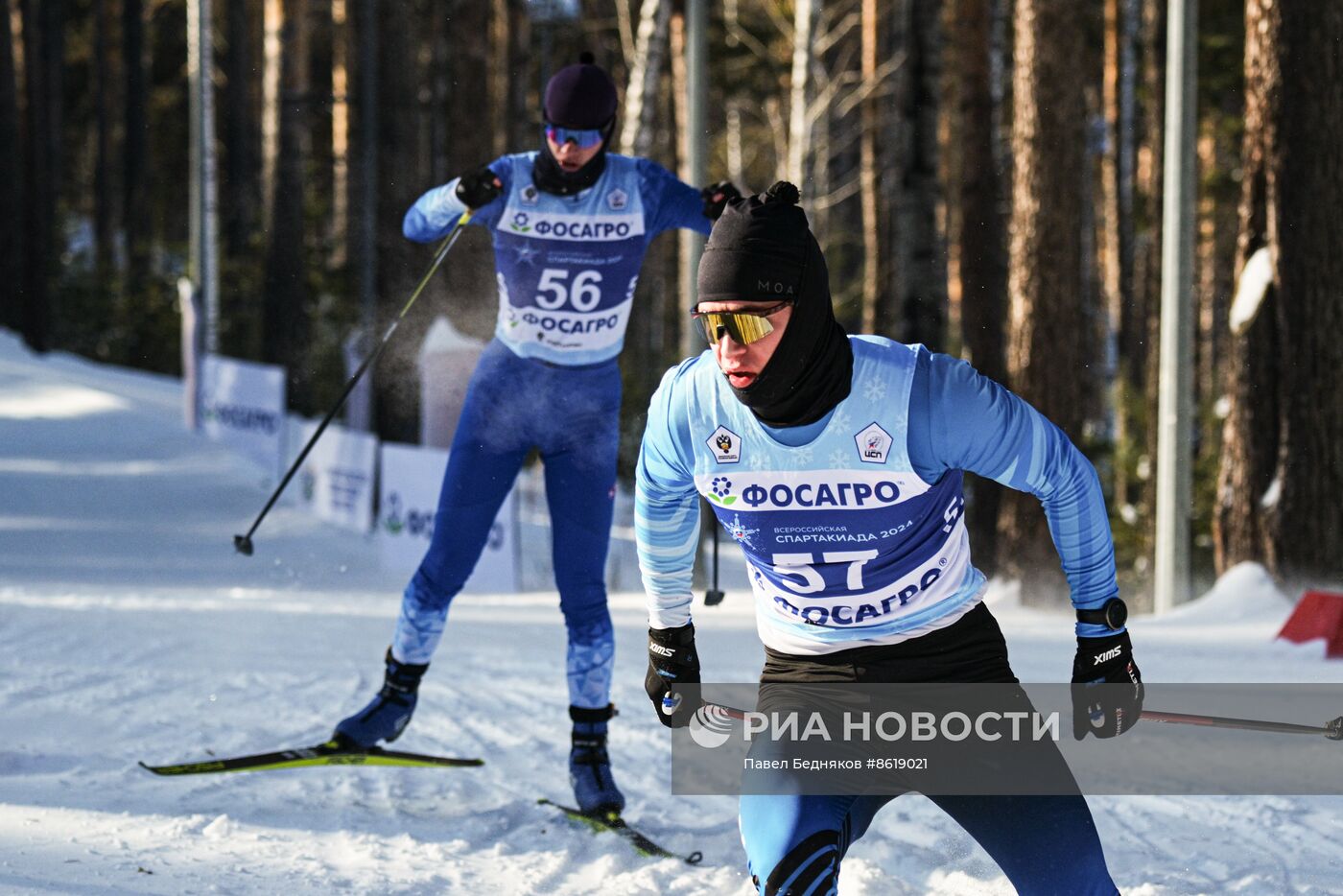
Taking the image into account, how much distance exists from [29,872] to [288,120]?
15.7m

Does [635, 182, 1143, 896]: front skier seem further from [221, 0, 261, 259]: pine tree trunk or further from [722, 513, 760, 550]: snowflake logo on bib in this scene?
[221, 0, 261, 259]: pine tree trunk

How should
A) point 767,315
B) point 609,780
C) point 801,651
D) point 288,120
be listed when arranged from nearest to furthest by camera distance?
point 767,315
point 801,651
point 609,780
point 288,120

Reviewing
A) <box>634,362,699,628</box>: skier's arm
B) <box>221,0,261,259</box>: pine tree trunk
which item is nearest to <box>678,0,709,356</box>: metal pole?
<box>634,362,699,628</box>: skier's arm

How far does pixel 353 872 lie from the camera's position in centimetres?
479

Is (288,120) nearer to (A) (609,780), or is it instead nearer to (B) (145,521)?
(B) (145,521)

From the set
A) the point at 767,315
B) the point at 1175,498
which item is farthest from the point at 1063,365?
the point at 767,315

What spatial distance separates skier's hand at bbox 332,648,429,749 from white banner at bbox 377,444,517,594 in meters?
4.41

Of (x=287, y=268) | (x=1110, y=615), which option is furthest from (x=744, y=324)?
(x=287, y=268)

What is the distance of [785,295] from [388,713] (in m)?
3.10

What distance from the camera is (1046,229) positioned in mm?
11750

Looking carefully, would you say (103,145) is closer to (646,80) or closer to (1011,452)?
(646,80)

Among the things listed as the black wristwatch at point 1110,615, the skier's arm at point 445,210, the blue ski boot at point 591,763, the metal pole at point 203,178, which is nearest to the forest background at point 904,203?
the metal pole at point 203,178

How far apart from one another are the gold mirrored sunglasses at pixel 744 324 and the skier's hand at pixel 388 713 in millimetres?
2852

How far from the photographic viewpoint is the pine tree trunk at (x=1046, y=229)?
1177cm
